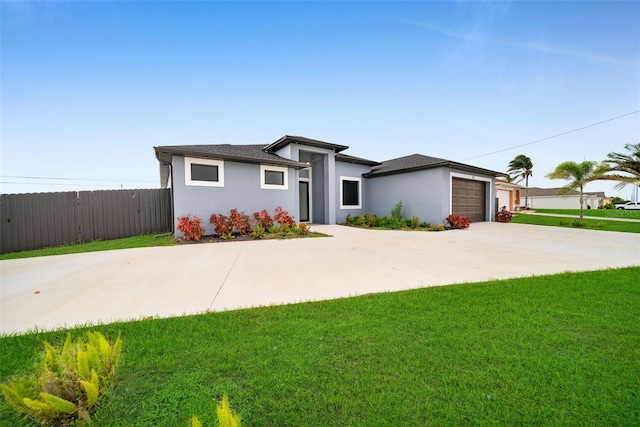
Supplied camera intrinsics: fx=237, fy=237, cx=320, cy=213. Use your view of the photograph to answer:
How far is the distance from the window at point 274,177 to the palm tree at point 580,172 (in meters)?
16.4

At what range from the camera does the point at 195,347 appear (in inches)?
83.3

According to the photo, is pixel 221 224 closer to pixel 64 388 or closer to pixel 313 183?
pixel 313 183

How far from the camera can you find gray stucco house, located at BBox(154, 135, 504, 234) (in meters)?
9.19

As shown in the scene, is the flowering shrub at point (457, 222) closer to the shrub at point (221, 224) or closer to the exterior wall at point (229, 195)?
the exterior wall at point (229, 195)

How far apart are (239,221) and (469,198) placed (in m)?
12.9

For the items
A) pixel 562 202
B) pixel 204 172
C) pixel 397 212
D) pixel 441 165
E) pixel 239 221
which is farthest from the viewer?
pixel 562 202

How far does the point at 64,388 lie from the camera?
1405mm

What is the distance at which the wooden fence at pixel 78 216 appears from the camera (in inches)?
313

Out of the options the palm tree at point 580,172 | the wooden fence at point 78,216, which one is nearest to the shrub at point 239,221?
the wooden fence at point 78,216

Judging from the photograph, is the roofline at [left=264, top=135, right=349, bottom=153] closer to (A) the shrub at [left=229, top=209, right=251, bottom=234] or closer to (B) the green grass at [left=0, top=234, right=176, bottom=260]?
(A) the shrub at [left=229, top=209, right=251, bottom=234]

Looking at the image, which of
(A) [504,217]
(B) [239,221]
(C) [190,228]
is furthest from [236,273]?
(A) [504,217]

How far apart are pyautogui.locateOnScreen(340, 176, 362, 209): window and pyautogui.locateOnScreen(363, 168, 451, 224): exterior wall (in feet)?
2.11

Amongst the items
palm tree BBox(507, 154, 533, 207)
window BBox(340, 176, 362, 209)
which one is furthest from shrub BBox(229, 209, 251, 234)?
palm tree BBox(507, 154, 533, 207)

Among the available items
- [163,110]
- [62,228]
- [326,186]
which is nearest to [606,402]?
[326,186]
